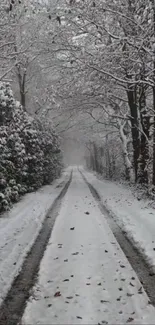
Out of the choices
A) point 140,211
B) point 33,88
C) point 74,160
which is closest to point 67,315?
point 140,211

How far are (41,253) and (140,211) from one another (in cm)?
535

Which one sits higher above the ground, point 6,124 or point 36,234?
point 6,124

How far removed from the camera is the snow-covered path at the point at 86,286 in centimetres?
511

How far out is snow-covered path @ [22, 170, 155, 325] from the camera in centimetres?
511

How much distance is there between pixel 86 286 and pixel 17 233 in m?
4.96

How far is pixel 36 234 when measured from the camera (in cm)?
1036

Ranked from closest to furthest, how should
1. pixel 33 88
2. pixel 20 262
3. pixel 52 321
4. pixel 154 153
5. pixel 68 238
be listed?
1. pixel 52 321
2. pixel 20 262
3. pixel 68 238
4. pixel 154 153
5. pixel 33 88

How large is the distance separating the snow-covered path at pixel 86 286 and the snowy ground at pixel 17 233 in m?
0.57

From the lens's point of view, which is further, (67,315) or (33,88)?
(33,88)

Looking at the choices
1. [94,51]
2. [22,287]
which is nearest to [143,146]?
[94,51]

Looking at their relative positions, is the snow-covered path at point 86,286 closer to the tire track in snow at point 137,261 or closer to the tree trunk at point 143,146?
the tire track in snow at point 137,261

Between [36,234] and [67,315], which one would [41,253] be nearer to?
[36,234]

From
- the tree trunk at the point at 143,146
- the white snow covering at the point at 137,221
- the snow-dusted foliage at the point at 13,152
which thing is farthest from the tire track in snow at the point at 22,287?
the tree trunk at the point at 143,146

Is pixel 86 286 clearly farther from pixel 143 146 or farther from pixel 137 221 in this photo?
pixel 143 146
